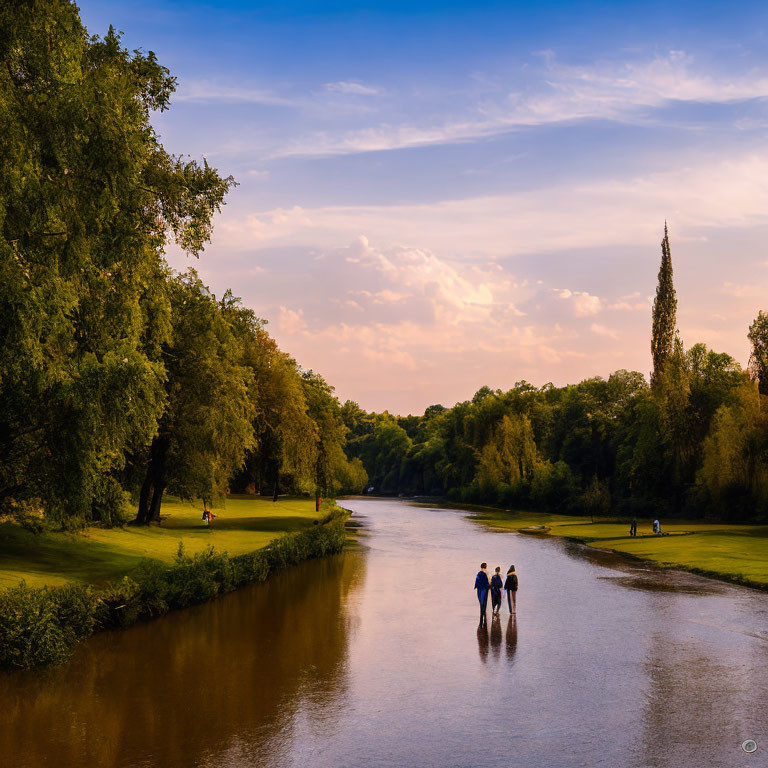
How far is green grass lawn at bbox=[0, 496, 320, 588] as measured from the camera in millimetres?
28078

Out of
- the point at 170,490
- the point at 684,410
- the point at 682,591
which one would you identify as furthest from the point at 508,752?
the point at 684,410

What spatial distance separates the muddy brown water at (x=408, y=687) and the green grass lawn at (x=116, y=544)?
14.9 feet

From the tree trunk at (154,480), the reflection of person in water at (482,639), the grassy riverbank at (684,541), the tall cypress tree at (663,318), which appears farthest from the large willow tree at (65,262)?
the tall cypress tree at (663,318)

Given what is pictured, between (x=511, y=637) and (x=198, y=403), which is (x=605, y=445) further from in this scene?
(x=511, y=637)

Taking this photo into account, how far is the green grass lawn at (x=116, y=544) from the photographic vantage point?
92.1 ft

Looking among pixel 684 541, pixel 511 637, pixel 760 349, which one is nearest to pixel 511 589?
A: pixel 511 637

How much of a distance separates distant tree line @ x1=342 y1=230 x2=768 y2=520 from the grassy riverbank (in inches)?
224

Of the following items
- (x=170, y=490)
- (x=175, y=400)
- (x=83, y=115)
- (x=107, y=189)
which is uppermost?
(x=83, y=115)

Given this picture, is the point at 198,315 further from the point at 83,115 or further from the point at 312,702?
the point at 312,702

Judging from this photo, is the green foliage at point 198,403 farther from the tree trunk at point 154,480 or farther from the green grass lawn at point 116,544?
the green grass lawn at point 116,544

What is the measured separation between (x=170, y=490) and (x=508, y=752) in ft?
119

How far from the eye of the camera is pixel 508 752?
1403 centimetres

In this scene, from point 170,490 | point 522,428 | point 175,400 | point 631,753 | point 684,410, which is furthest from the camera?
point 522,428

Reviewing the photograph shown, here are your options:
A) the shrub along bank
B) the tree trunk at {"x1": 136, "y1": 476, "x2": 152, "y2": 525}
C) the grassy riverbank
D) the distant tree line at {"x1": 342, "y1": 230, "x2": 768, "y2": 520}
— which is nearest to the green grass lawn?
the tree trunk at {"x1": 136, "y1": 476, "x2": 152, "y2": 525}
